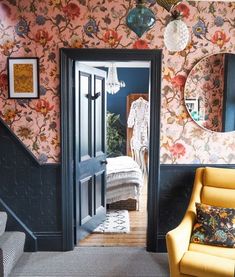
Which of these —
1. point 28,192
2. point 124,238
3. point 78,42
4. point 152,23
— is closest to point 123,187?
point 124,238

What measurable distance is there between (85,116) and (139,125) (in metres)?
3.49

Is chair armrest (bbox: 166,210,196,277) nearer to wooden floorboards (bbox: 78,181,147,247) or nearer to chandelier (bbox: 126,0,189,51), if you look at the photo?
wooden floorboards (bbox: 78,181,147,247)

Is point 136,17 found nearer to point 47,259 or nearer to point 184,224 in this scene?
point 184,224

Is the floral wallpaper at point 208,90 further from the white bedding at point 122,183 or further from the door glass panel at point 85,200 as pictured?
the white bedding at point 122,183

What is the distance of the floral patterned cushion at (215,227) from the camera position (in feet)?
8.38

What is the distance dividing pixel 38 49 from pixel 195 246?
2.36 m

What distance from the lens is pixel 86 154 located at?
11.8ft

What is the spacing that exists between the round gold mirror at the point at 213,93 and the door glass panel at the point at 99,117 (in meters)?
1.17

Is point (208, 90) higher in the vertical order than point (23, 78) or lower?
lower

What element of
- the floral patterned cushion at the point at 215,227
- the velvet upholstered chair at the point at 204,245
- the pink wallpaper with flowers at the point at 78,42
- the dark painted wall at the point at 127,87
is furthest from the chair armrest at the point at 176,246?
the dark painted wall at the point at 127,87

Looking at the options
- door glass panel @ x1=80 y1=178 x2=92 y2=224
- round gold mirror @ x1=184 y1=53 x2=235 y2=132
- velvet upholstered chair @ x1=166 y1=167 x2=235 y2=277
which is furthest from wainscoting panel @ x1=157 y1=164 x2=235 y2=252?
door glass panel @ x1=80 y1=178 x2=92 y2=224

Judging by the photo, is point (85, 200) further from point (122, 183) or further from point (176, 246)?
point (176, 246)

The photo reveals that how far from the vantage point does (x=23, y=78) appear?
310 cm

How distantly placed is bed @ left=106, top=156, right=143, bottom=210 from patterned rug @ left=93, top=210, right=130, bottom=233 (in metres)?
0.13
